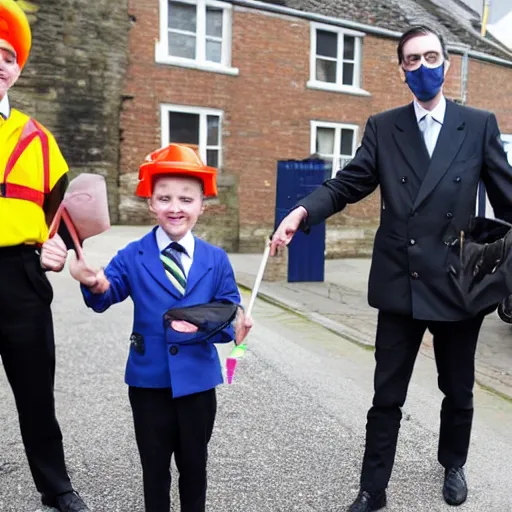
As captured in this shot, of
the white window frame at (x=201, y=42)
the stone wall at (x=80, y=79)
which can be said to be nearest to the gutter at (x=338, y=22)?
the white window frame at (x=201, y=42)

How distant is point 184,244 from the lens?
210 centimetres

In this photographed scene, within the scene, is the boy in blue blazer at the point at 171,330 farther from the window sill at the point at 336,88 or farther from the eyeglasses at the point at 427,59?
the window sill at the point at 336,88

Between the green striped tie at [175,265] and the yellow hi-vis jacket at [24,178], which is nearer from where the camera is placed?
the green striped tie at [175,265]

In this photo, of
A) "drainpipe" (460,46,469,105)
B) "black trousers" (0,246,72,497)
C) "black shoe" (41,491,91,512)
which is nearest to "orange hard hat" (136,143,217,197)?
"black trousers" (0,246,72,497)

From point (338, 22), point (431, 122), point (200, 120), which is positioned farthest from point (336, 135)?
point (431, 122)

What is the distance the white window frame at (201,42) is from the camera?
12.4 m

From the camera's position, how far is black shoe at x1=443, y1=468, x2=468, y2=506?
108 inches

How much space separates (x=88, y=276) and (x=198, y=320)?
15.8 inches

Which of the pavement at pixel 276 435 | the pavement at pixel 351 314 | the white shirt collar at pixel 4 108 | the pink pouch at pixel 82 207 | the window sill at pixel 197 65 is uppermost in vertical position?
the window sill at pixel 197 65

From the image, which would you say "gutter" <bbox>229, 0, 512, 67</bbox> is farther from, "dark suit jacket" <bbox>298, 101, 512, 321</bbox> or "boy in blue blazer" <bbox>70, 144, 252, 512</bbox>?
"boy in blue blazer" <bbox>70, 144, 252, 512</bbox>

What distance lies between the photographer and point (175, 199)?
2014 mm

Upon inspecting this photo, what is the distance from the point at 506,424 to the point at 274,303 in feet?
12.9

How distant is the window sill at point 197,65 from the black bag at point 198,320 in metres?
11.4

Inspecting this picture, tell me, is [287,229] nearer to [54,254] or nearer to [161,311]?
[161,311]
